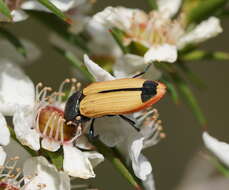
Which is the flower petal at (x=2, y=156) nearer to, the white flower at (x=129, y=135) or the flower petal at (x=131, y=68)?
the white flower at (x=129, y=135)

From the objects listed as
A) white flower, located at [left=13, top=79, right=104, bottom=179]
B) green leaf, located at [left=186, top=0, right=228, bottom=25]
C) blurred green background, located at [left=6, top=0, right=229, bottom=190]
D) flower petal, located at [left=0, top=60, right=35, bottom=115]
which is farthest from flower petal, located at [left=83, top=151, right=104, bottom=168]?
blurred green background, located at [left=6, top=0, right=229, bottom=190]

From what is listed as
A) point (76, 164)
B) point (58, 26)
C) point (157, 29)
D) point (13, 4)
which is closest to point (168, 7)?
point (157, 29)

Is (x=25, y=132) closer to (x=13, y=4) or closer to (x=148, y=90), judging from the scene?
(x=148, y=90)

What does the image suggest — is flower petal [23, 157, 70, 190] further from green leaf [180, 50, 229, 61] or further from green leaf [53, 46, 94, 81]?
green leaf [180, 50, 229, 61]

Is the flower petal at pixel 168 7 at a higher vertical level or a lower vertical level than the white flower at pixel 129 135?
higher

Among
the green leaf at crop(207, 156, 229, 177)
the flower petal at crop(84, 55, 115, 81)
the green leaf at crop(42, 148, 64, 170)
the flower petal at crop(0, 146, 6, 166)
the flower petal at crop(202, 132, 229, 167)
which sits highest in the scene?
the flower petal at crop(84, 55, 115, 81)

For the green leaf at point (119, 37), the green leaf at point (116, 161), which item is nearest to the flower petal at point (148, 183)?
the green leaf at point (116, 161)

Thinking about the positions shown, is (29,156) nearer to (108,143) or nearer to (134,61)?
(108,143)
